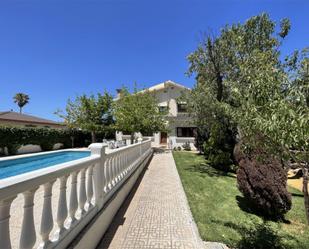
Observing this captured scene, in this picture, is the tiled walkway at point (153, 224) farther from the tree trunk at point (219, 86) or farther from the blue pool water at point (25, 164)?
the tree trunk at point (219, 86)

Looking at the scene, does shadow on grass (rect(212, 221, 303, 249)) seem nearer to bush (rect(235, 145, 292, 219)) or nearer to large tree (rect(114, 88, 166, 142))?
bush (rect(235, 145, 292, 219))

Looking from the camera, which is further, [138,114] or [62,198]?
[138,114]

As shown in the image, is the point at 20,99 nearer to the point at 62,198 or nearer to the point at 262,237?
the point at 62,198

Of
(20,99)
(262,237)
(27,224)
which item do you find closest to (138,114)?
(262,237)

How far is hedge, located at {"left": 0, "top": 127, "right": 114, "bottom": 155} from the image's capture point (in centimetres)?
2136

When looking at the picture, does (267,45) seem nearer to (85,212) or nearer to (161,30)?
(161,30)

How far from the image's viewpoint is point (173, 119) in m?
32.5

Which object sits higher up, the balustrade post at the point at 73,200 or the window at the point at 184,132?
the window at the point at 184,132

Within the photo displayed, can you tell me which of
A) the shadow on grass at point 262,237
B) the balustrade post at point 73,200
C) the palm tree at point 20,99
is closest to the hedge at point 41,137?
the balustrade post at point 73,200

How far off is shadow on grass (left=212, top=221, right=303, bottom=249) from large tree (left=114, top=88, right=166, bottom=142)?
1648 centimetres

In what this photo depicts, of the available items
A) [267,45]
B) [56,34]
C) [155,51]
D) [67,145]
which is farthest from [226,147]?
[67,145]

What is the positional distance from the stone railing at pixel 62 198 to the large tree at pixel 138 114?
15.9 metres

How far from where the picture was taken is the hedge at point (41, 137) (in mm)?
21359

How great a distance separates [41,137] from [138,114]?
13.0 metres
